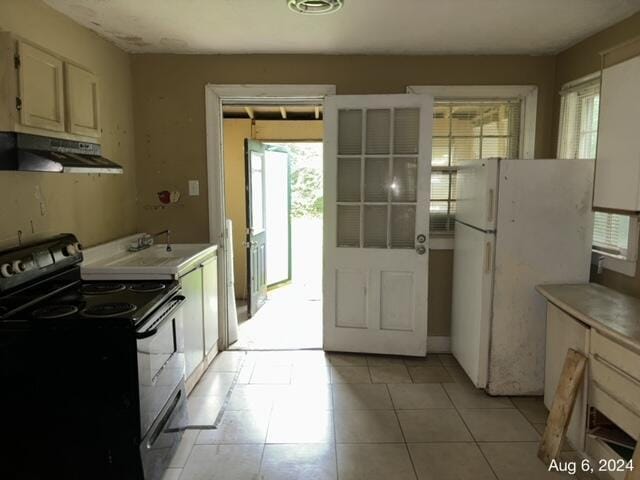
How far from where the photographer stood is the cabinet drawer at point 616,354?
1896mm

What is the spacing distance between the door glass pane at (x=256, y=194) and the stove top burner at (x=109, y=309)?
9.19 ft

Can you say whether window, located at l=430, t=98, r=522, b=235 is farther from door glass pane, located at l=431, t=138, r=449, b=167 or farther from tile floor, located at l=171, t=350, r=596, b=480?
tile floor, located at l=171, t=350, r=596, b=480

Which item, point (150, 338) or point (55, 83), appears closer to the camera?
point (150, 338)

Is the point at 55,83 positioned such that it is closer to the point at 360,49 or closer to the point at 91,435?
the point at 91,435

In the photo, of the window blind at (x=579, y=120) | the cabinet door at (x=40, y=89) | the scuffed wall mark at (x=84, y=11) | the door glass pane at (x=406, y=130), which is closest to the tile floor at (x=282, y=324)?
the door glass pane at (x=406, y=130)

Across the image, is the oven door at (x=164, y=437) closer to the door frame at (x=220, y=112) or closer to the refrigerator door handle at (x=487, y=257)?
the door frame at (x=220, y=112)

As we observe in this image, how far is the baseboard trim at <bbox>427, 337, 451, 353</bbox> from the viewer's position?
3.88 metres

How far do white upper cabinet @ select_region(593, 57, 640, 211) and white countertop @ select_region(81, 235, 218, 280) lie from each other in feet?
8.14

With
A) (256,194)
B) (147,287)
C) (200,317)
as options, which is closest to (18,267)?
(147,287)

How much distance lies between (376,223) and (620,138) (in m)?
1.72

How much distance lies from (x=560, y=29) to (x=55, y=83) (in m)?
2.98

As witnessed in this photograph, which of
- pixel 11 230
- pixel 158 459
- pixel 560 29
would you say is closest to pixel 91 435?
pixel 158 459

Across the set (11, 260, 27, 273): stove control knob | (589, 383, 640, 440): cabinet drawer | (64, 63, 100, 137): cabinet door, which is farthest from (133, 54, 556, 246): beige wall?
(589, 383, 640, 440): cabinet drawer

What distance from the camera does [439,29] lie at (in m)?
A: 3.02
